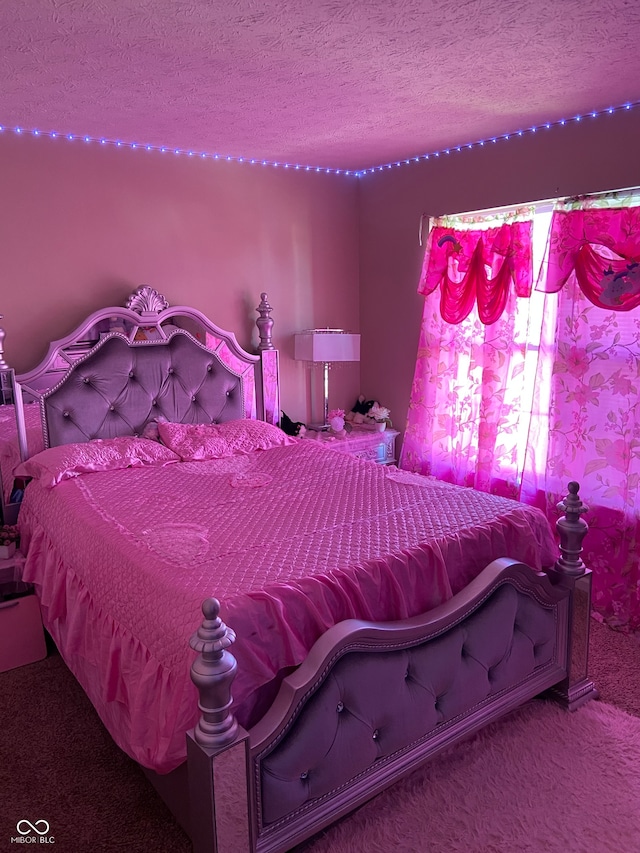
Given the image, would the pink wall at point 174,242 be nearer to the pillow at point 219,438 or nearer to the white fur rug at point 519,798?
the pillow at point 219,438

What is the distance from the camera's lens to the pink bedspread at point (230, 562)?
1.82 m

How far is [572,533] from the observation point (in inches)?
97.1

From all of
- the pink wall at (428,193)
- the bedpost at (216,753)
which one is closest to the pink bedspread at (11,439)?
the bedpost at (216,753)

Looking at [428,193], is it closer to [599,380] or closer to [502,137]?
[502,137]

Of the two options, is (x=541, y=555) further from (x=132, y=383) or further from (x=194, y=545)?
(x=132, y=383)

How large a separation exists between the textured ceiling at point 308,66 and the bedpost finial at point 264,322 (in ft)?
3.19

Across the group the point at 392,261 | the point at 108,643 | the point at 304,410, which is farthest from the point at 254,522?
the point at 392,261

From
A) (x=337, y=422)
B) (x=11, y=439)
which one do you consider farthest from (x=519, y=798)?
(x=11, y=439)

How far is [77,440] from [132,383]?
42cm

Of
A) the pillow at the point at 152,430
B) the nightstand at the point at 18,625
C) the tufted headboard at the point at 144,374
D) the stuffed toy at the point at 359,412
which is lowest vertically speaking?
the nightstand at the point at 18,625

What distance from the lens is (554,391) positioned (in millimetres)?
3445

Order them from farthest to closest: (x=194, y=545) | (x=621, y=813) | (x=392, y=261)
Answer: (x=392, y=261)
(x=194, y=545)
(x=621, y=813)

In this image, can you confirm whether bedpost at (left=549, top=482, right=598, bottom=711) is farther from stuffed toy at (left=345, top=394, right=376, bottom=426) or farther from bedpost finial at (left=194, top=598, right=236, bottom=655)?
stuffed toy at (left=345, top=394, right=376, bottom=426)

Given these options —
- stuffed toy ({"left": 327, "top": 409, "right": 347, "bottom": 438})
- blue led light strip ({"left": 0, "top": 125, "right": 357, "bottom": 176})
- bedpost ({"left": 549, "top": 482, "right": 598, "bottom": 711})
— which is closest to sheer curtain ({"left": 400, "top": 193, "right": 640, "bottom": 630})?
stuffed toy ({"left": 327, "top": 409, "right": 347, "bottom": 438})
